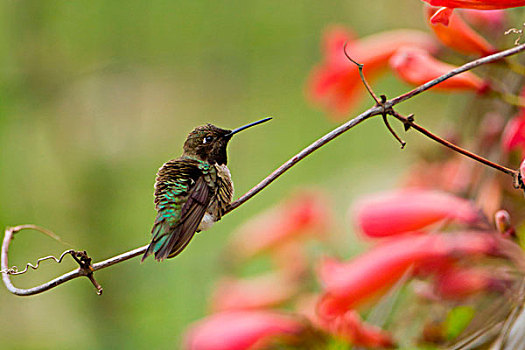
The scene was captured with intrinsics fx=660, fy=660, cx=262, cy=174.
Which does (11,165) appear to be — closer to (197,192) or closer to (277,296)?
(277,296)

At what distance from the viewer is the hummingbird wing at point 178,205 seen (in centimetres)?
30

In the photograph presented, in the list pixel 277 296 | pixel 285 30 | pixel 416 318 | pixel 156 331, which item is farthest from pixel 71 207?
pixel 285 30

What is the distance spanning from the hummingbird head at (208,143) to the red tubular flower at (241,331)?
21 cm

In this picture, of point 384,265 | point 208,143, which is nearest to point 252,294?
point 384,265

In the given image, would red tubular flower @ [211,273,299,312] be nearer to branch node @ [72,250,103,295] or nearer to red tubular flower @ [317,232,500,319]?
red tubular flower @ [317,232,500,319]

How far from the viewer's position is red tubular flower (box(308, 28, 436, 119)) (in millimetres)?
557

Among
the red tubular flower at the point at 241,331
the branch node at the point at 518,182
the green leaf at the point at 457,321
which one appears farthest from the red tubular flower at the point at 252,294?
the branch node at the point at 518,182

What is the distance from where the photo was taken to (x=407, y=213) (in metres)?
0.46

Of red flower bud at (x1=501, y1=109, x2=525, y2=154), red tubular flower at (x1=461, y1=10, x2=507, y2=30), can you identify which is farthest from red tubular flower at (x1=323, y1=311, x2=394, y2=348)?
red tubular flower at (x1=461, y1=10, x2=507, y2=30)

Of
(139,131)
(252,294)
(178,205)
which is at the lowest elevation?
(252,294)

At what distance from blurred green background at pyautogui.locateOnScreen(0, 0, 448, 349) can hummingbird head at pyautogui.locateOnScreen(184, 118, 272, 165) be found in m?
0.39

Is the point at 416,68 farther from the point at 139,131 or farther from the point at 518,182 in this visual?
the point at 139,131

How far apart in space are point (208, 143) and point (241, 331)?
8.6 inches

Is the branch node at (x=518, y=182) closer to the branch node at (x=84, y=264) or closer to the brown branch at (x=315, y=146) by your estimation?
the brown branch at (x=315, y=146)
